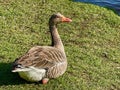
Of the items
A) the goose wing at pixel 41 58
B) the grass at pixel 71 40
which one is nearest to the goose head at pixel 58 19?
the goose wing at pixel 41 58

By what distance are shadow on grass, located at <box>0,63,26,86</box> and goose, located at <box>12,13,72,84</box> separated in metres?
0.26

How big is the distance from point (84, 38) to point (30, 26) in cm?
141

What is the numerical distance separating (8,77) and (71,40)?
2361 mm

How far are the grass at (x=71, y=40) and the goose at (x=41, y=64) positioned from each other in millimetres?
225

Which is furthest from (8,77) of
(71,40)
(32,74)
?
(71,40)

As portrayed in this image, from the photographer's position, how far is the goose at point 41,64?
7338mm

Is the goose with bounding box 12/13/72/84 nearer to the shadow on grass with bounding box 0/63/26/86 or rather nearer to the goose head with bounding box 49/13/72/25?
the shadow on grass with bounding box 0/63/26/86

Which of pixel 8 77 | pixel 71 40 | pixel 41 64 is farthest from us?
pixel 71 40

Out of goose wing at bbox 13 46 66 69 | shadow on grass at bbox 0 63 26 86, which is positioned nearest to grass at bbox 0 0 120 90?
shadow on grass at bbox 0 63 26 86

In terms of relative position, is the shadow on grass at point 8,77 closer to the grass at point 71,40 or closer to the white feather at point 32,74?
the grass at point 71,40

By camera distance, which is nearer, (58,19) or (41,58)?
(41,58)

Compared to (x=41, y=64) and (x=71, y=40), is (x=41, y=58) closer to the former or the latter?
(x=41, y=64)

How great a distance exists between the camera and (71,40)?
9852 millimetres

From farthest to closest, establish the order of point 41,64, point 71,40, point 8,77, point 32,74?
point 71,40
point 8,77
point 41,64
point 32,74
